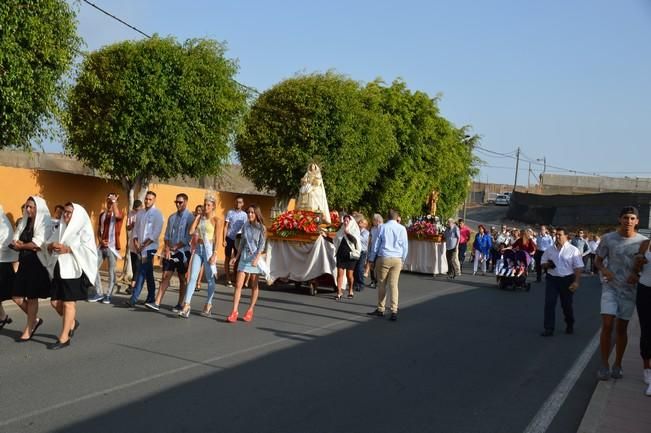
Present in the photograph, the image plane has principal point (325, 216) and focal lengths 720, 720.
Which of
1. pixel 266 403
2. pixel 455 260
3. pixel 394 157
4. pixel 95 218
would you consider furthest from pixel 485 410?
pixel 394 157

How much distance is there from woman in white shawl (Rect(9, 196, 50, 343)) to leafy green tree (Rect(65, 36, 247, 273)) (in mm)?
5951

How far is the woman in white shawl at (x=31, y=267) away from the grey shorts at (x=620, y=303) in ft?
22.3

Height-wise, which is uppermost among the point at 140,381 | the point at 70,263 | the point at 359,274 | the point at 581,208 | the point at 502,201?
the point at 502,201

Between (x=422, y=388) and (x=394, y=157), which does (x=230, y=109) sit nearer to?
(x=422, y=388)

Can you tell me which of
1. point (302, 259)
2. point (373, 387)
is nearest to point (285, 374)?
point (373, 387)

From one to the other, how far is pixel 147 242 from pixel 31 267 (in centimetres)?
326

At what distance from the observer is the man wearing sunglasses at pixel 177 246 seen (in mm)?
11734

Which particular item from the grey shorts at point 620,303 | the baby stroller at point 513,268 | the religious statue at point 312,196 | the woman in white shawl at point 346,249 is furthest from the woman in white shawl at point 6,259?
the baby stroller at point 513,268

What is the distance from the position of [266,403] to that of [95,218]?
38.3ft

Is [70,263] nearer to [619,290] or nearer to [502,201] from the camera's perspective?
[619,290]

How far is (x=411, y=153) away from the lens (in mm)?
30578

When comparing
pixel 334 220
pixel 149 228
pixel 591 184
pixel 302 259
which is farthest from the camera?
pixel 591 184

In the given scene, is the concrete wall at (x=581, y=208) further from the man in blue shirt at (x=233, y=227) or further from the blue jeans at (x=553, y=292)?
the blue jeans at (x=553, y=292)

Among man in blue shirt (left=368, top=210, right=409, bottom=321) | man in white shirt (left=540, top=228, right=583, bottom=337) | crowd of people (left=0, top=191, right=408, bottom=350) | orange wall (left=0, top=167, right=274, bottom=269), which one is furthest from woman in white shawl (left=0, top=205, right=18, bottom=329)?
man in white shirt (left=540, top=228, right=583, bottom=337)
